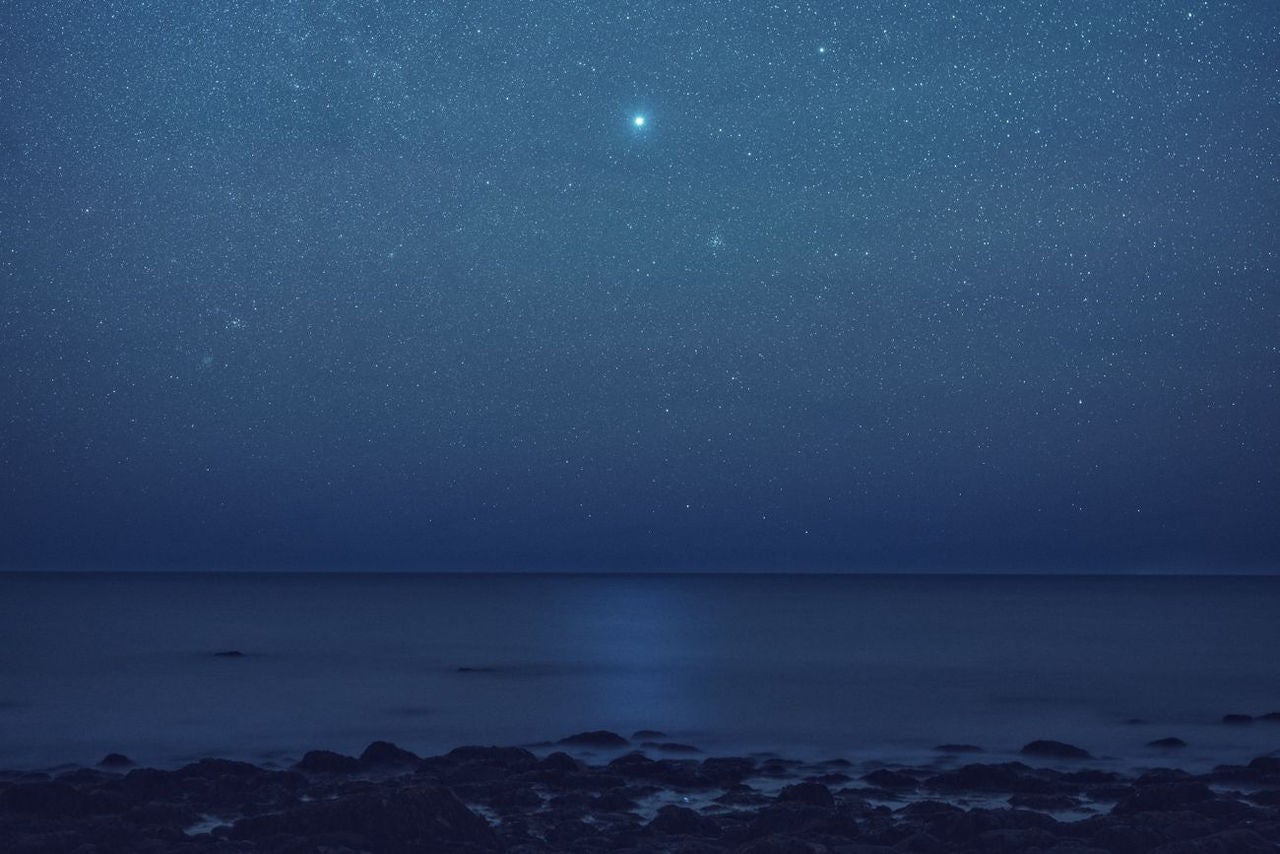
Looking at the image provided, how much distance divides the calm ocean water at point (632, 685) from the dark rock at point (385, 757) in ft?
12.4

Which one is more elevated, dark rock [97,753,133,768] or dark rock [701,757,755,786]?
dark rock [701,757,755,786]

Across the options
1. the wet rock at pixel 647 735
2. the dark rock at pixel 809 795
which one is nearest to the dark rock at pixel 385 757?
the wet rock at pixel 647 735

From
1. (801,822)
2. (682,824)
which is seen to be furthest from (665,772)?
(801,822)

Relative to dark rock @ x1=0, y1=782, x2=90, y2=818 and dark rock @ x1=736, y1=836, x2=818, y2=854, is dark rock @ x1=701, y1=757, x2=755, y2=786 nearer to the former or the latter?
dark rock @ x1=736, y1=836, x2=818, y2=854

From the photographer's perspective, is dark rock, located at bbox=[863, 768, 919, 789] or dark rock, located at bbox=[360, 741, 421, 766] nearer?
dark rock, located at bbox=[863, 768, 919, 789]

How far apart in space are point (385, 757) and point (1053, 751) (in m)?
12.1

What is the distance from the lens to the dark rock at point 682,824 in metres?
13.1

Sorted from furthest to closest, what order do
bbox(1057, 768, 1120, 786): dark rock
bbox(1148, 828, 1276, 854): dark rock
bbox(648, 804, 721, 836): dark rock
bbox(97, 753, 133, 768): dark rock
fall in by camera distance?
1. bbox(97, 753, 133, 768): dark rock
2. bbox(1057, 768, 1120, 786): dark rock
3. bbox(648, 804, 721, 836): dark rock
4. bbox(1148, 828, 1276, 854): dark rock

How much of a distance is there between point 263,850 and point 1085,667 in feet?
132

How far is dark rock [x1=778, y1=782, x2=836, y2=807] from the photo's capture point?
587 inches

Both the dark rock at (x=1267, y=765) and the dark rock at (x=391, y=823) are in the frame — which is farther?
the dark rock at (x=1267, y=765)

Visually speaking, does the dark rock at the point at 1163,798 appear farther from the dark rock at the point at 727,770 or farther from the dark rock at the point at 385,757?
the dark rock at the point at 385,757

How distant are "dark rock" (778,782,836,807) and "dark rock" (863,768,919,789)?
2.21 m

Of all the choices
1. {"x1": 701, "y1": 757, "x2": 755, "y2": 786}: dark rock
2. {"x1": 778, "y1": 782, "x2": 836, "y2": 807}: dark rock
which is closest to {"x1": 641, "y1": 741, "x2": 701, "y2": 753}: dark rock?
{"x1": 701, "y1": 757, "x2": 755, "y2": 786}: dark rock
